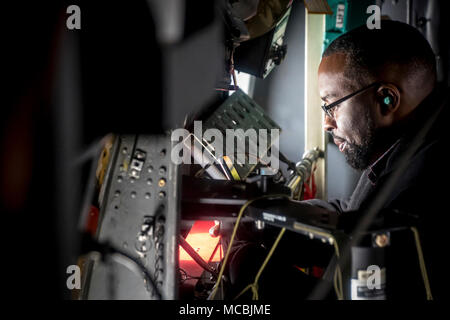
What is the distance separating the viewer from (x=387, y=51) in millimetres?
1054

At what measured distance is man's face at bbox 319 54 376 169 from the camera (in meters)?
1.12

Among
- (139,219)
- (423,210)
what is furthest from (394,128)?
(139,219)

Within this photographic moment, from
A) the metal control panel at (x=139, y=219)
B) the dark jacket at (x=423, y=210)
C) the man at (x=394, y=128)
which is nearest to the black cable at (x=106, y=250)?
the metal control panel at (x=139, y=219)

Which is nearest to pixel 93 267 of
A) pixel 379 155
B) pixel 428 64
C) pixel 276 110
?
pixel 379 155

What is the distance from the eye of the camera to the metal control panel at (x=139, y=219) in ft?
2.36

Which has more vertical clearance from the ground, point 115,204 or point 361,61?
point 361,61

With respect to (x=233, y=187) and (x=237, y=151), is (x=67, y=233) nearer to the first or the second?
(x=233, y=187)

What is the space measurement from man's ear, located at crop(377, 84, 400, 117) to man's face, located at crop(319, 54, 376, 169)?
34 millimetres

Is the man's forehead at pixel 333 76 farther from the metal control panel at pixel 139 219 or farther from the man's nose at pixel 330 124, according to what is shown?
the metal control panel at pixel 139 219

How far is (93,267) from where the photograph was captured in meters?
0.77

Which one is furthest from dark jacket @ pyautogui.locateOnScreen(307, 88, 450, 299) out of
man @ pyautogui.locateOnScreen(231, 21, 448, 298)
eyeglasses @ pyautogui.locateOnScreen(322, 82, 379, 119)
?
eyeglasses @ pyautogui.locateOnScreen(322, 82, 379, 119)

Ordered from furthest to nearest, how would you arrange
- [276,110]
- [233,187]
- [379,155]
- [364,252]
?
[276,110] → [379,155] → [233,187] → [364,252]
